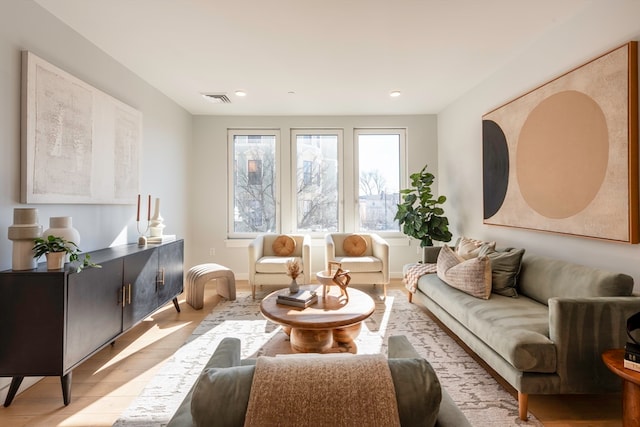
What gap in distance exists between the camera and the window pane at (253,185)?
4879 millimetres

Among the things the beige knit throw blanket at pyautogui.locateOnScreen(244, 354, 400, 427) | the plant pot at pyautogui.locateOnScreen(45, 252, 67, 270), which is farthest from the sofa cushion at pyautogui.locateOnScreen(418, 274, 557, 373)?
the plant pot at pyautogui.locateOnScreen(45, 252, 67, 270)

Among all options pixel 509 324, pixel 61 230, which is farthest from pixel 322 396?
pixel 61 230

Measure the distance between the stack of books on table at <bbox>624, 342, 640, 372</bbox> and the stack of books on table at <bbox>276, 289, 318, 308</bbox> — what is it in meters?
1.80

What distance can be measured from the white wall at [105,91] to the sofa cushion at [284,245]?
143cm

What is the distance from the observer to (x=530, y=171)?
9.00ft

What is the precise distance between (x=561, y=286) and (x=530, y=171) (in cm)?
110

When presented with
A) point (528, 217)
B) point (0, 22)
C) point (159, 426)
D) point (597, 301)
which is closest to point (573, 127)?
point (528, 217)

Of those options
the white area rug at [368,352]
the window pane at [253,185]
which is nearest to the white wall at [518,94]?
the white area rug at [368,352]

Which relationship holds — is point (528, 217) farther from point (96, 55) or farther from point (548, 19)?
point (96, 55)

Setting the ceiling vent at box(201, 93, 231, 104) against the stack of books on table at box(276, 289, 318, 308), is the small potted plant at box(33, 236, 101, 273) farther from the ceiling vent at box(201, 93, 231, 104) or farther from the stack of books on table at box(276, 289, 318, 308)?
the ceiling vent at box(201, 93, 231, 104)

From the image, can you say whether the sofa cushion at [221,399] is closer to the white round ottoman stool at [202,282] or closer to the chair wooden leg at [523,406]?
the chair wooden leg at [523,406]

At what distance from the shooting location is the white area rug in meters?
1.78

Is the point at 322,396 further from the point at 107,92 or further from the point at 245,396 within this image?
the point at 107,92

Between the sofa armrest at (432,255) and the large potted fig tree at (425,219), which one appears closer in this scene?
the sofa armrest at (432,255)
